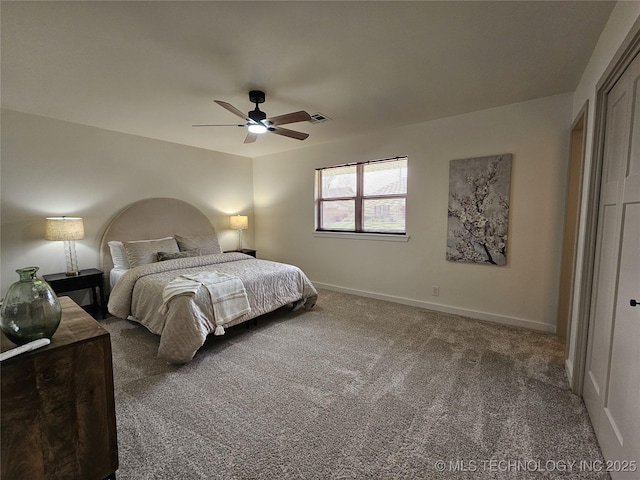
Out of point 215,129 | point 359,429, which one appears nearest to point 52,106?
point 215,129

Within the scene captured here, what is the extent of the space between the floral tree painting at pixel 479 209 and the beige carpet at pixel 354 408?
0.91 meters

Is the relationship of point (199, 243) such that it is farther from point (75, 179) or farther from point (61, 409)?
point (61, 409)

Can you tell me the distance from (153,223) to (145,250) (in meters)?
0.63

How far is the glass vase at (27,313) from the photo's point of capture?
1125 mm

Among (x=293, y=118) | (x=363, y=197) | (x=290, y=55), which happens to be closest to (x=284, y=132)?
(x=293, y=118)

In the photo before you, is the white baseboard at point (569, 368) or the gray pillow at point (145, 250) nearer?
the white baseboard at point (569, 368)

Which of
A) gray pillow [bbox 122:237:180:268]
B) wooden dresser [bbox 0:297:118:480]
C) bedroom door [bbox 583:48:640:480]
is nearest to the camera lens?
wooden dresser [bbox 0:297:118:480]

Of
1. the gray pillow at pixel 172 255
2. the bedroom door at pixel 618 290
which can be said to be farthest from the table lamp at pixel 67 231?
the bedroom door at pixel 618 290

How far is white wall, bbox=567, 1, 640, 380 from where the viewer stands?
145cm

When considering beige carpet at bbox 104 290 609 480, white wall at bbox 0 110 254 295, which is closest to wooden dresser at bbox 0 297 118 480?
beige carpet at bbox 104 290 609 480

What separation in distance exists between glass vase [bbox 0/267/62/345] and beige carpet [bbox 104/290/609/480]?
85 centimetres

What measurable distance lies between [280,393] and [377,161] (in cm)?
324

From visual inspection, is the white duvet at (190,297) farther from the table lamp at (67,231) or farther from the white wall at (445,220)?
the white wall at (445,220)

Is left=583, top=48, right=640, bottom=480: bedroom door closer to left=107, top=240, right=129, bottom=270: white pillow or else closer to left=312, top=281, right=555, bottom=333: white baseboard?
Result: left=312, top=281, right=555, bottom=333: white baseboard
